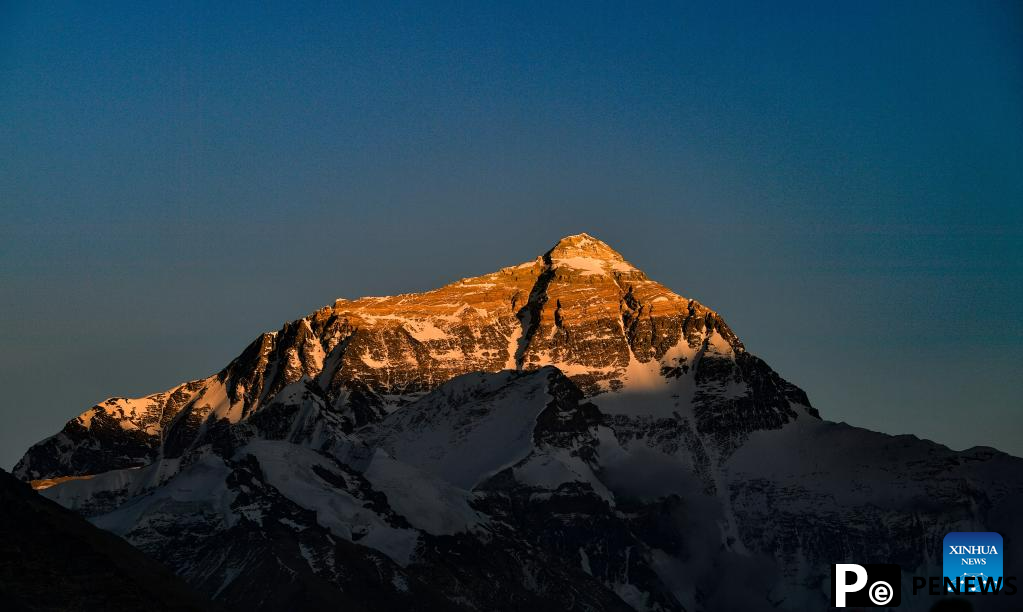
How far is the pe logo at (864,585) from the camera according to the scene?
12950cm

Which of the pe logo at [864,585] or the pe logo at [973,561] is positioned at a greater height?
the pe logo at [973,561]

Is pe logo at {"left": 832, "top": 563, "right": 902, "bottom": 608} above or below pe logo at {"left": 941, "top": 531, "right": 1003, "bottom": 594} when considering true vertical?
below

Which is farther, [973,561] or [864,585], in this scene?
[973,561]

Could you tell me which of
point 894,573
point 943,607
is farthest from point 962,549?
point 943,607

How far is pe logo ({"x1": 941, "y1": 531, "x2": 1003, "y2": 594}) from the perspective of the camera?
5098 inches

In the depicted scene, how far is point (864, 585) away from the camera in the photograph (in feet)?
427

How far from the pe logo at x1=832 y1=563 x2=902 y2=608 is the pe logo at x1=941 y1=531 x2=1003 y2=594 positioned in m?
2.88

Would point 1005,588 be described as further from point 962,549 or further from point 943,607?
point 943,607

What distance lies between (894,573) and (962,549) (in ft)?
12.6

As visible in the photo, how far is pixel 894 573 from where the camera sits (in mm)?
131250

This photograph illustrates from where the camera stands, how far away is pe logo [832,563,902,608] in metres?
130

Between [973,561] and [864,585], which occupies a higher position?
[973,561]

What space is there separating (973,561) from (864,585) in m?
6.10

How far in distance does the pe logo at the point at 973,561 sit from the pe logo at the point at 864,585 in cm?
288
